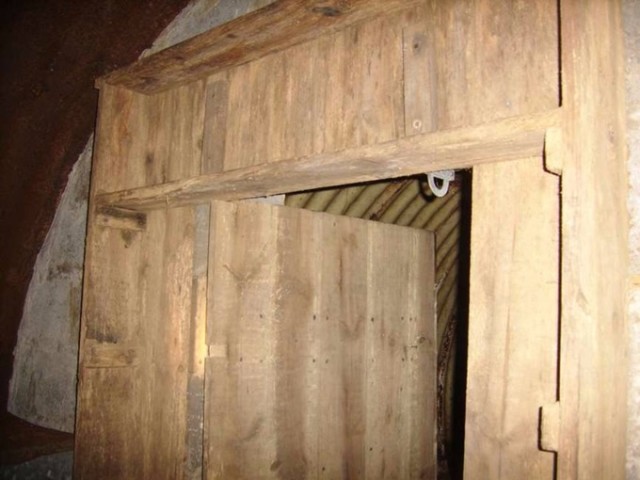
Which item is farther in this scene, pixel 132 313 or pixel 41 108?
pixel 41 108

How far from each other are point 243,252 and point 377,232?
101cm

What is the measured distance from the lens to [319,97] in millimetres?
1845

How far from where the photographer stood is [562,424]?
47.0 inches

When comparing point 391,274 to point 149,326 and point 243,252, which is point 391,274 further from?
point 149,326

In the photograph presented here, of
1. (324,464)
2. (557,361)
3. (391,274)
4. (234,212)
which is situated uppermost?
(234,212)

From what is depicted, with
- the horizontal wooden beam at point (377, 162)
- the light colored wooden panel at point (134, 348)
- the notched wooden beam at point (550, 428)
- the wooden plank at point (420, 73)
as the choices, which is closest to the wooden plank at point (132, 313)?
the light colored wooden panel at point (134, 348)

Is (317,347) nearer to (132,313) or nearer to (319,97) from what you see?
(132,313)

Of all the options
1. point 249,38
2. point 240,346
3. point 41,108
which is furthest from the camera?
point 41,108

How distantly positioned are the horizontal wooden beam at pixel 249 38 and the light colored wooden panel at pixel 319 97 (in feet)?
0.15

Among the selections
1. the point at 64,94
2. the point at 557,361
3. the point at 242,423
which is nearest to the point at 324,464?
the point at 242,423

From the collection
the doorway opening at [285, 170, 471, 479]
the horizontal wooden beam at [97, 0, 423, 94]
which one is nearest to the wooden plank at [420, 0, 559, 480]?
the horizontal wooden beam at [97, 0, 423, 94]

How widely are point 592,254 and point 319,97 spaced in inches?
41.0

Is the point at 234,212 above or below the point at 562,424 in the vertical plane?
above

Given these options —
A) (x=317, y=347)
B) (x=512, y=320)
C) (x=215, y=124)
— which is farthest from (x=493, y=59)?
(x=317, y=347)
